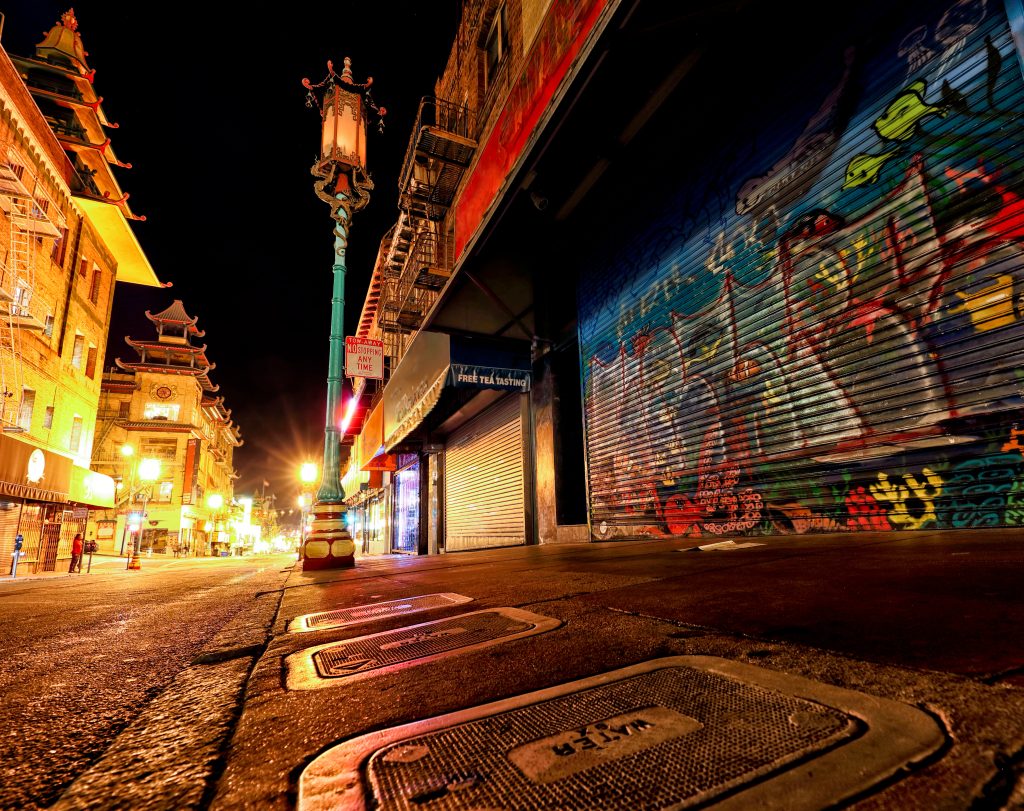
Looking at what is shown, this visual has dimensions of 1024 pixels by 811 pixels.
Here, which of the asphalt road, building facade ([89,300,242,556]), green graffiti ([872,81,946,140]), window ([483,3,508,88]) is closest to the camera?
the asphalt road

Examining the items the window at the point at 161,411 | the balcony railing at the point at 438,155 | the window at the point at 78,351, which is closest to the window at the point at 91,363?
the window at the point at 78,351

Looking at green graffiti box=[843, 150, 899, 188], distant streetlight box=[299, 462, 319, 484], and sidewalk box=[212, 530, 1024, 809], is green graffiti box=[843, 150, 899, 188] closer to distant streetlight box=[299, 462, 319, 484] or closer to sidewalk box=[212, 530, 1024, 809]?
sidewalk box=[212, 530, 1024, 809]

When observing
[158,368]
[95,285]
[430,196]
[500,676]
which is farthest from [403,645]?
[158,368]

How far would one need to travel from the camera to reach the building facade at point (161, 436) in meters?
39.0

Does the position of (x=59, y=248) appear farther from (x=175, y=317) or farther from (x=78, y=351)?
(x=175, y=317)

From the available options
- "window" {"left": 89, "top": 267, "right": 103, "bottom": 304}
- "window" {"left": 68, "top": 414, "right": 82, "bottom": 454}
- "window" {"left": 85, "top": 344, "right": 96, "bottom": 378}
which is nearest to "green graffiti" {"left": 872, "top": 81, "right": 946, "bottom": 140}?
"window" {"left": 68, "top": 414, "right": 82, "bottom": 454}

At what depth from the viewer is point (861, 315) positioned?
4445 millimetres

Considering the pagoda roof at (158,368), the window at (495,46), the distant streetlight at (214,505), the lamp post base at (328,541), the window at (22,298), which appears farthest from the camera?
the distant streetlight at (214,505)

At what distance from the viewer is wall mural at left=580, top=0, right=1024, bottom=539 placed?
363 cm

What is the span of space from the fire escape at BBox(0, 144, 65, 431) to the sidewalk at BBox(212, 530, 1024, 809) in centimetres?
1932

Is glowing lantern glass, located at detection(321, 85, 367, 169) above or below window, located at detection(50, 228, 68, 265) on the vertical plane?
below

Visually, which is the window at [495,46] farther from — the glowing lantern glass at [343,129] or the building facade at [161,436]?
the building facade at [161,436]

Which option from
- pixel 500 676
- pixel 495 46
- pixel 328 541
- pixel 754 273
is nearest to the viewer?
pixel 500 676

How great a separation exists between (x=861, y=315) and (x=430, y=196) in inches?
488
